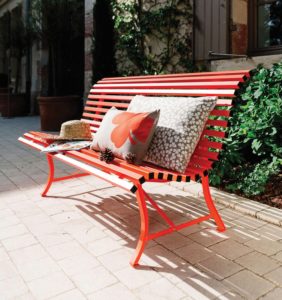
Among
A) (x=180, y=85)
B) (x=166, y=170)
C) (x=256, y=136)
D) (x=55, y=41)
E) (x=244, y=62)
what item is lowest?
(x=166, y=170)

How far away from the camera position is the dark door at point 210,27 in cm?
449

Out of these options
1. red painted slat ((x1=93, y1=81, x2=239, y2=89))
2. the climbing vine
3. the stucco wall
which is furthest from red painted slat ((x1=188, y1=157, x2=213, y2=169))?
the climbing vine

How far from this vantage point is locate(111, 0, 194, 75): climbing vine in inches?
203

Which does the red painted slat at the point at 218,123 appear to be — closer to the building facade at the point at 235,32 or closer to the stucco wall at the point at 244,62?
the stucco wall at the point at 244,62

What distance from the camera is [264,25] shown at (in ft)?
15.3

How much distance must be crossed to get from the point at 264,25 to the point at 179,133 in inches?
124

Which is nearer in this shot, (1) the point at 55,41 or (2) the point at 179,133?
(2) the point at 179,133

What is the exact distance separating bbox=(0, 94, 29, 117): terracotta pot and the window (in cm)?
649

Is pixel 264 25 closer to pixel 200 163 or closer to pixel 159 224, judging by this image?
pixel 200 163

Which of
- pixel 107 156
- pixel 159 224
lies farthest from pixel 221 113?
pixel 159 224

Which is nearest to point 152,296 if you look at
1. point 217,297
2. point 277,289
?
point 217,297

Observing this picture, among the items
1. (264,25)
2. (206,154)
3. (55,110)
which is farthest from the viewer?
(55,110)

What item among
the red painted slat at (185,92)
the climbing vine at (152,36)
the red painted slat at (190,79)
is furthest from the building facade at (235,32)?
the red painted slat at (185,92)

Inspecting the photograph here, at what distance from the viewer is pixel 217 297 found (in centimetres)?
168
